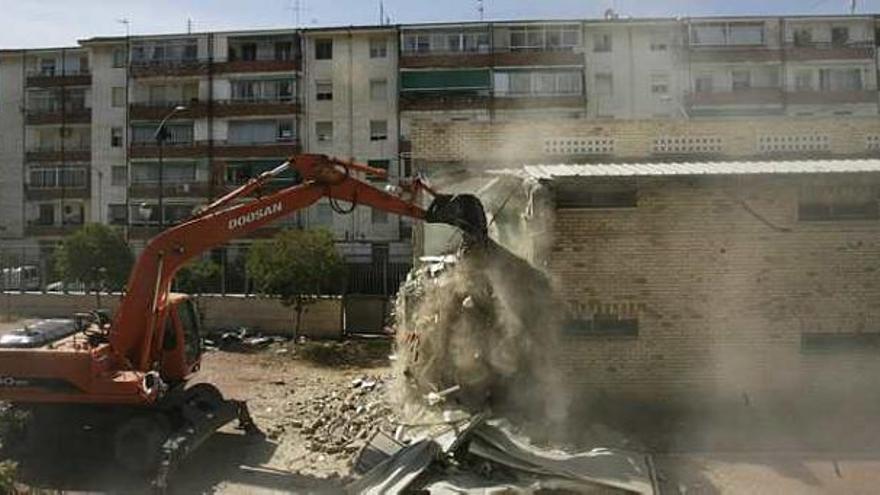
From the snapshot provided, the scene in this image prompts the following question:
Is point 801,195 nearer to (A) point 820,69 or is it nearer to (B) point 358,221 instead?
(B) point 358,221

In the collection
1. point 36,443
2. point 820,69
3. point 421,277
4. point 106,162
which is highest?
point 820,69

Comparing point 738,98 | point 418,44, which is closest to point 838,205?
point 738,98

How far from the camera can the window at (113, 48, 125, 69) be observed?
50.4 m

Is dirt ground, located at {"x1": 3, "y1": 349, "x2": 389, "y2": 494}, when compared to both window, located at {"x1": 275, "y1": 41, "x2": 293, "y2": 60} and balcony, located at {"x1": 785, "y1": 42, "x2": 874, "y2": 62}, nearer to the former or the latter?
window, located at {"x1": 275, "y1": 41, "x2": 293, "y2": 60}

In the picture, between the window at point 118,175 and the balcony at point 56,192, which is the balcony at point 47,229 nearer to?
the balcony at point 56,192

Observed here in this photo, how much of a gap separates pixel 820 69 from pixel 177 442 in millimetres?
44268

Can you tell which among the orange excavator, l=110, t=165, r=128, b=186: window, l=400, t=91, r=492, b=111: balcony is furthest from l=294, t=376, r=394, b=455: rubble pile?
l=110, t=165, r=128, b=186: window

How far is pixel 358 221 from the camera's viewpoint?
45875mm

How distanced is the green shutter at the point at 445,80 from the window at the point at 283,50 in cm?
691

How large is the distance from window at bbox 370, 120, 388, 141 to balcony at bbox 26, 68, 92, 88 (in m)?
18.3

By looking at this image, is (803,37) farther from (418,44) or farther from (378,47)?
(378,47)

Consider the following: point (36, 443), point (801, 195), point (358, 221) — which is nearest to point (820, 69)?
point (358, 221)

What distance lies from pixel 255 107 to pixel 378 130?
6902 mm

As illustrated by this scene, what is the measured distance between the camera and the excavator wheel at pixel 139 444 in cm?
1063
